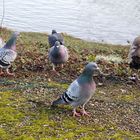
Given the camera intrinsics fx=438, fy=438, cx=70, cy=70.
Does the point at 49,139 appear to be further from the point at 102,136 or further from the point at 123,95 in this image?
the point at 123,95

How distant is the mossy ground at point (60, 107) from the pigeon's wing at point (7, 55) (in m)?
0.40

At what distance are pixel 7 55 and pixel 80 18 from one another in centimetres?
1581

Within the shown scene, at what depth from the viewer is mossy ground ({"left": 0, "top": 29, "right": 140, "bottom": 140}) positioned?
6688 millimetres

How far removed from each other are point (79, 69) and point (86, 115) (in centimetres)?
340

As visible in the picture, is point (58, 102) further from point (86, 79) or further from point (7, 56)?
point (7, 56)

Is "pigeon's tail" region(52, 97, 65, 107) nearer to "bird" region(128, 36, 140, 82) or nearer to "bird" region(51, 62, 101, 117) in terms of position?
"bird" region(51, 62, 101, 117)

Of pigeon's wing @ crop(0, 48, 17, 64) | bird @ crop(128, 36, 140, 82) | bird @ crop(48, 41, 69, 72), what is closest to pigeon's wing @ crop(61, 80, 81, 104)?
pigeon's wing @ crop(0, 48, 17, 64)

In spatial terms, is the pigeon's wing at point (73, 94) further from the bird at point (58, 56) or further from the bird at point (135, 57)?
the bird at point (135, 57)

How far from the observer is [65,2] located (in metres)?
28.6

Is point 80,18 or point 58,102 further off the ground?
point 80,18

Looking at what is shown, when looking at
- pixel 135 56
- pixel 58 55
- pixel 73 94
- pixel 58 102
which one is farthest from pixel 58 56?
pixel 73 94

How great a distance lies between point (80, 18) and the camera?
82.3ft

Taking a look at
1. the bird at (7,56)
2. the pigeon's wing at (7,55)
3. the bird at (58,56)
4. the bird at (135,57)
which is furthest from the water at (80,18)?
the pigeon's wing at (7,55)

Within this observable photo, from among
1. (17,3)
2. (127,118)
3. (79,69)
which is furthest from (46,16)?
(127,118)
